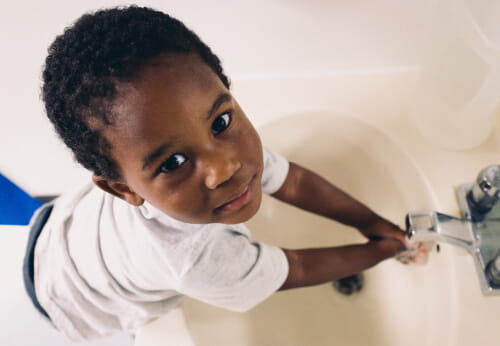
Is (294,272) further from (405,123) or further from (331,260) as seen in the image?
(405,123)

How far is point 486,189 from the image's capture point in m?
0.43

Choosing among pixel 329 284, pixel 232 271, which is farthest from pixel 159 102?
pixel 329 284

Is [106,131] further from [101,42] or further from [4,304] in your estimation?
[4,304]

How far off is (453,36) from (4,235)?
0.88m

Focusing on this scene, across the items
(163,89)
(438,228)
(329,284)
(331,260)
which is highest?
(163,89)

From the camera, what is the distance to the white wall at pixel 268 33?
0.53 metres

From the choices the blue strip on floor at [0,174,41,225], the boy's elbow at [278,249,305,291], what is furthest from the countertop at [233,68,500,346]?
the blue strip on floor at [0,174,41,225]

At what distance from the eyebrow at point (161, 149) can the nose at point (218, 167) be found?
4 cm

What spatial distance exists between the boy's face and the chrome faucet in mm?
207

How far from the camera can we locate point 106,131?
0.30 m

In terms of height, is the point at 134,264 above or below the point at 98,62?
below

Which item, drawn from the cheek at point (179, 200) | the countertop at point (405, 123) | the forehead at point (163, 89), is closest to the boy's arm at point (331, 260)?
the countertop at point (405, 123)

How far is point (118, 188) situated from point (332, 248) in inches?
13.2

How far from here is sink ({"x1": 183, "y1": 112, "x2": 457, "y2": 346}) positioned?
550 millimetres
